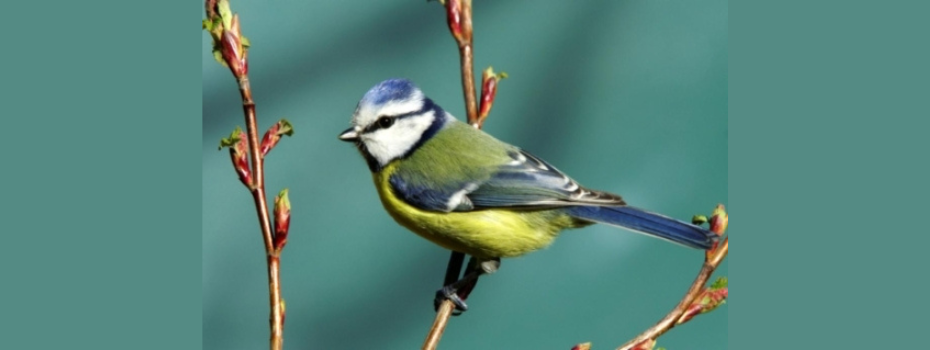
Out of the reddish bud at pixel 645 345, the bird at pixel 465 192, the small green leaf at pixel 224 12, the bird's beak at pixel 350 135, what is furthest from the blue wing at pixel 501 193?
the small green leaf at pixel 224 12

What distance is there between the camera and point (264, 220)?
1.15 metres

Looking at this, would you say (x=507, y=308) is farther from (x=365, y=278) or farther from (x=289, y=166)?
(x=289, y=166)

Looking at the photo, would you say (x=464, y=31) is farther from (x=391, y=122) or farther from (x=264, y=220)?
(x=264, y=220)

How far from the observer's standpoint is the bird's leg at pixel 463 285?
138 centimetres

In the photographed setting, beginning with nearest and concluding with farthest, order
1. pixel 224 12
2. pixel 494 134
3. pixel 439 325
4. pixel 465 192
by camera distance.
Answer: pixel 224 12
pixel 439 325
pixel 465 192
pixel 494 134

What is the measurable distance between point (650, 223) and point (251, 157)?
1.61 ft

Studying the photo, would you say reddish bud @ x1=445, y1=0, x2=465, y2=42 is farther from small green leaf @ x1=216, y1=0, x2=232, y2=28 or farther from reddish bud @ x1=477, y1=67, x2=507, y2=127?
small green leaf @ x1=216, y1=0, x2=232, y2=28

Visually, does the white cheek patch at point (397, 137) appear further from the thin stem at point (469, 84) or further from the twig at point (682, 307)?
the twig at point (682, 307)

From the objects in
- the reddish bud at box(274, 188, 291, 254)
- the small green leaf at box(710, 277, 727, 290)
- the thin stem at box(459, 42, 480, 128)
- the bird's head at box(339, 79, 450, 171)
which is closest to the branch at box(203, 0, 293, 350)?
the reddish bud at box(274, 188, 291, 254)

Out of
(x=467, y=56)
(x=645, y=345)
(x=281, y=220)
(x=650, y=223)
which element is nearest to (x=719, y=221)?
(x=650, y=223)

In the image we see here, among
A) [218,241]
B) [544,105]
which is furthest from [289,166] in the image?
[544,105]

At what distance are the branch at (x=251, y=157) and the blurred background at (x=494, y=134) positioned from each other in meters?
0.56

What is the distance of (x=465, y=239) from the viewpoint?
1.36 m

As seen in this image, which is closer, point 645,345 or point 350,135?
point 645,345
